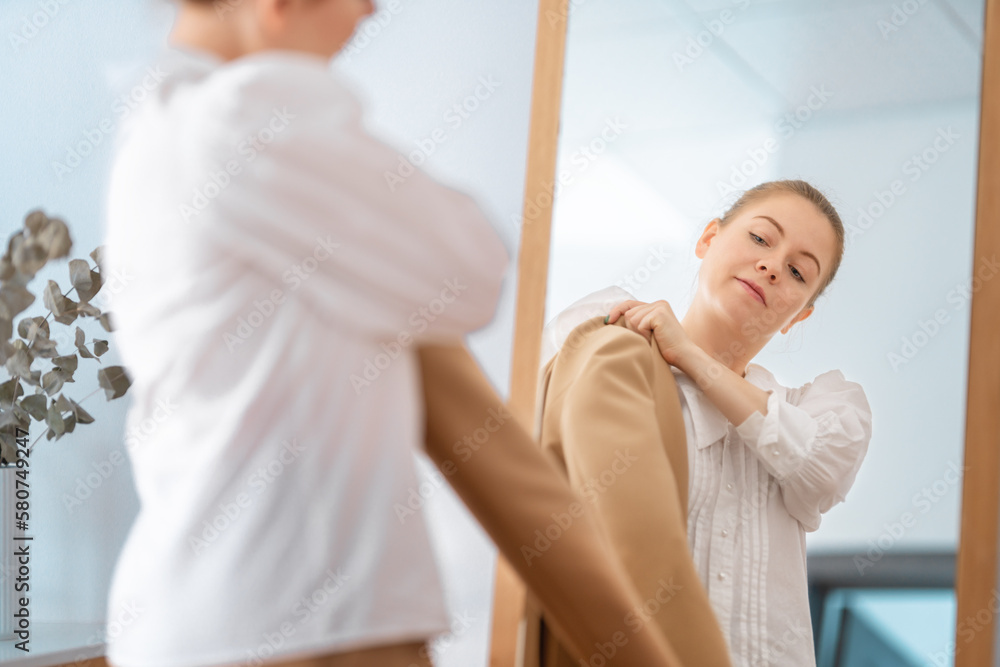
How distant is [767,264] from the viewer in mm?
921

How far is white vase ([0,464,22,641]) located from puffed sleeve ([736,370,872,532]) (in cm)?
109

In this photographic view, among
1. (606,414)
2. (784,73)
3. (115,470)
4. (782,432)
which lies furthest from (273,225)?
(115,470)

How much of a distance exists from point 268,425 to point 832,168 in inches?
37.8

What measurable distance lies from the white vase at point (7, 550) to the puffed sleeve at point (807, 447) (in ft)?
3.57

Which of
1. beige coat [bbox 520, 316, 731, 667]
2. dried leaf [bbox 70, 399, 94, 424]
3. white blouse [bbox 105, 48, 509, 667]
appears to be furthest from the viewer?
dried leaf [bbox 70, 399, 94, 424]

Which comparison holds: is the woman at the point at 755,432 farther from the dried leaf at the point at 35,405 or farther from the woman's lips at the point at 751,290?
the dried leaf at the point at 35,405

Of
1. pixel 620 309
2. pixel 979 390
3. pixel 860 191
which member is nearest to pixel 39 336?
pixel 620 309

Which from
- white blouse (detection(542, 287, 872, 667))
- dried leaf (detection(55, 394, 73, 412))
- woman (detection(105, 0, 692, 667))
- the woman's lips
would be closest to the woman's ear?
the woman's lips

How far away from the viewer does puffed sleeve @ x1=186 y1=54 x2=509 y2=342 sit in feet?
1.05

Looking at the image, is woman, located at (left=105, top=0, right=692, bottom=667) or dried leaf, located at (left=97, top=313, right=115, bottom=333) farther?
dried leaf, located at (left=97, top=313, right=115, bottom=333)

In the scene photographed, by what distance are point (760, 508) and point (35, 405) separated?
3.51 ft

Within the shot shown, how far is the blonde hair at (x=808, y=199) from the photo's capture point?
3.25 feet

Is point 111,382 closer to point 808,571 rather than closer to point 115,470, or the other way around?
point 115,470

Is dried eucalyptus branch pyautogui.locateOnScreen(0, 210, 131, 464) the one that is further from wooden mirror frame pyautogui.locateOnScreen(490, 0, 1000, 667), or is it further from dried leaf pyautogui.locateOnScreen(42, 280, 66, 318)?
wooden mirror frame pyautogui.locateOnScreen(490, 0, 1000, 667)
